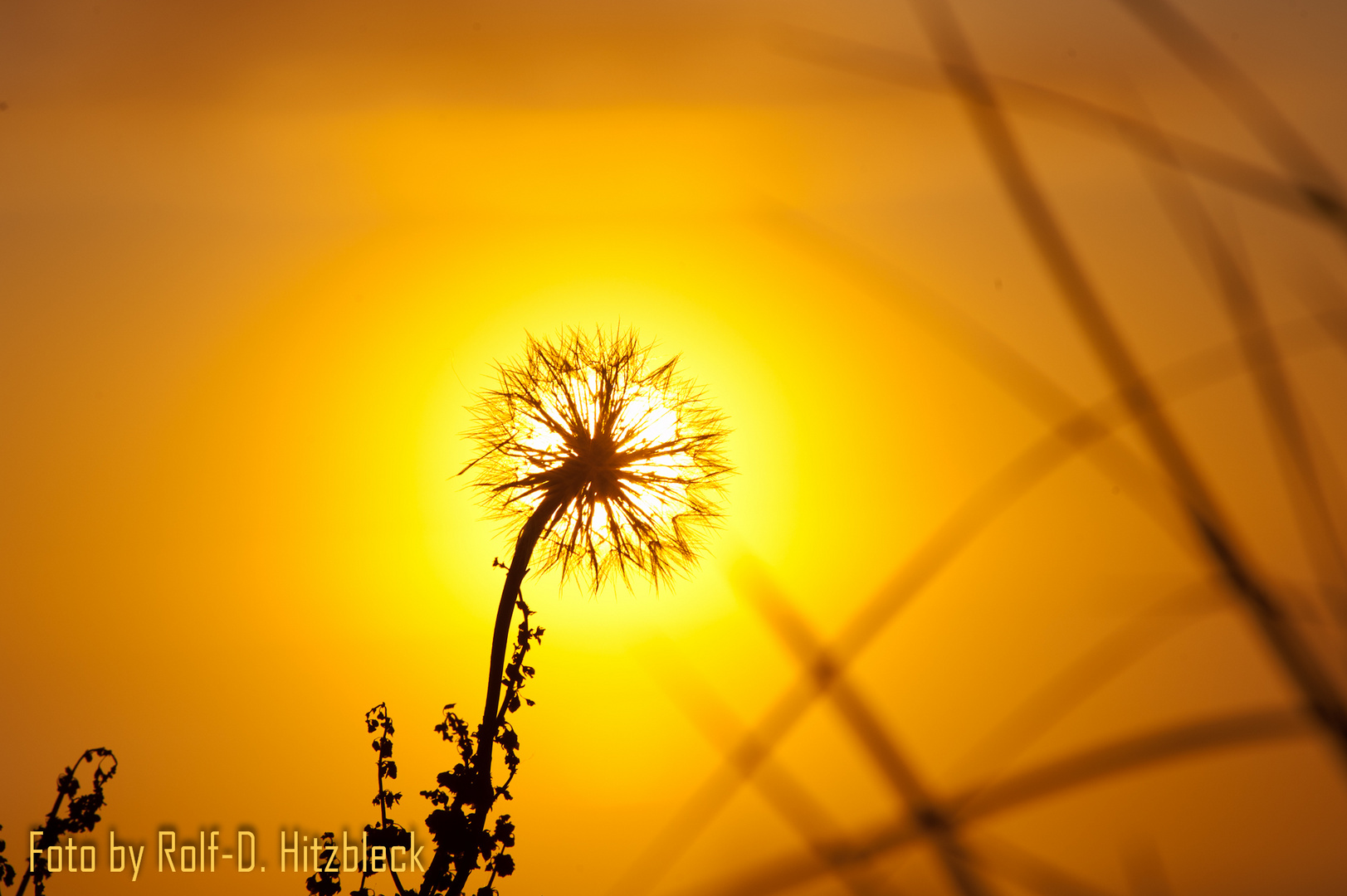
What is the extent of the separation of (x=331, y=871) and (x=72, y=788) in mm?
2790

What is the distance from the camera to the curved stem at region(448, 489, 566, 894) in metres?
9.52

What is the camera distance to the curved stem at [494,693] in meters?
9.52

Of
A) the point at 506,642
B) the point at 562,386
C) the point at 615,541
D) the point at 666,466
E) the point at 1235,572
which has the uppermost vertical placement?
the point at 562,386

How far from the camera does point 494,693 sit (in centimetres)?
971

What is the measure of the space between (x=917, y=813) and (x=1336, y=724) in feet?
0.78

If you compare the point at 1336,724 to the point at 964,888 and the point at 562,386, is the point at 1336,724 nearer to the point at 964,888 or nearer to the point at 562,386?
the point at 964,888

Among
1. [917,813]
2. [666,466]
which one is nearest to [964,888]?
[917,813]

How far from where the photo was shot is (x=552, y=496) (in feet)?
33.7

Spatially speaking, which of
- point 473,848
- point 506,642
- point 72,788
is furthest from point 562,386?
point 72,788

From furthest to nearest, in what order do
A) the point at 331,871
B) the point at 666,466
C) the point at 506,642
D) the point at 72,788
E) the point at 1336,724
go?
1. the point at 666,466
2. the point at 506,642
3. the point at 331,871
4. the point at 72,788
5. the point at 1336,724

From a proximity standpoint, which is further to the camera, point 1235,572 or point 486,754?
point 486,754

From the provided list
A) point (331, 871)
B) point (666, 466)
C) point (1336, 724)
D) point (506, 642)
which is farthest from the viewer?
point (666, 466)

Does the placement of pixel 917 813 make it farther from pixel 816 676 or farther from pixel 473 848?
pixel 473 848

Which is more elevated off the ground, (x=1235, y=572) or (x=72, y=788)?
(x=72, y=788)
